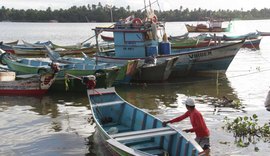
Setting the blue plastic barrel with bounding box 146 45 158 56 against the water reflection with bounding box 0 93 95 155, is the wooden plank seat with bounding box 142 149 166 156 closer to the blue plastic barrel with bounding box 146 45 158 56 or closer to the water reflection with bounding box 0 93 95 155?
the water reflection with bounding box 0 93 95 155

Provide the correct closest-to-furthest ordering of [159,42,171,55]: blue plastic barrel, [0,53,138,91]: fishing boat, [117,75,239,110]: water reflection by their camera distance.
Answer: [117,75,239,110]: water reflection, [0,53,138,91]: fishing boat, [159,42,171,55]: blue plastic barrel

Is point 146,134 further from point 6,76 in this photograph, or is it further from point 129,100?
point 6,76

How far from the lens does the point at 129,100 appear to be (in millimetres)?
17250

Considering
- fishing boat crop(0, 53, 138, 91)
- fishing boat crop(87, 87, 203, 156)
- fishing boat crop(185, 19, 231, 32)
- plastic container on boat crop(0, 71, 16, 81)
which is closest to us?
fishing boat crop(87, 87, 203, 156)

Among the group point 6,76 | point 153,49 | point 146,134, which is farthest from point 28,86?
point 146,134

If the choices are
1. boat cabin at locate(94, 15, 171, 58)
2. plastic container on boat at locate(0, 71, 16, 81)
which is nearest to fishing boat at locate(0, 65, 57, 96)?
plastic container on boat at locate(0, 71, 16, 81)

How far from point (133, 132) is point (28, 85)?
9936 millimetres

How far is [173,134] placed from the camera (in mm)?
8711

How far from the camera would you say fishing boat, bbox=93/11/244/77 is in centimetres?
2097

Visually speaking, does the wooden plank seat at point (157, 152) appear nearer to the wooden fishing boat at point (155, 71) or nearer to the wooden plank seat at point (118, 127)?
the wooden plank seat at point (118, 127)

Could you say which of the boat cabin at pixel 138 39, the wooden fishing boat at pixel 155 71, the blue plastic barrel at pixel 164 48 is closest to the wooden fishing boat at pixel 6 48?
the boat cabin at pixel 138 39

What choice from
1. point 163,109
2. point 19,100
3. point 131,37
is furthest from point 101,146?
point 131,37

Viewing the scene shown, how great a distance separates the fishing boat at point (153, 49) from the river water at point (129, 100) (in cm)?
87

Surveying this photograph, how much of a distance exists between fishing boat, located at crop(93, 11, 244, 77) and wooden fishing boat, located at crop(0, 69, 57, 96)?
4414 mm
